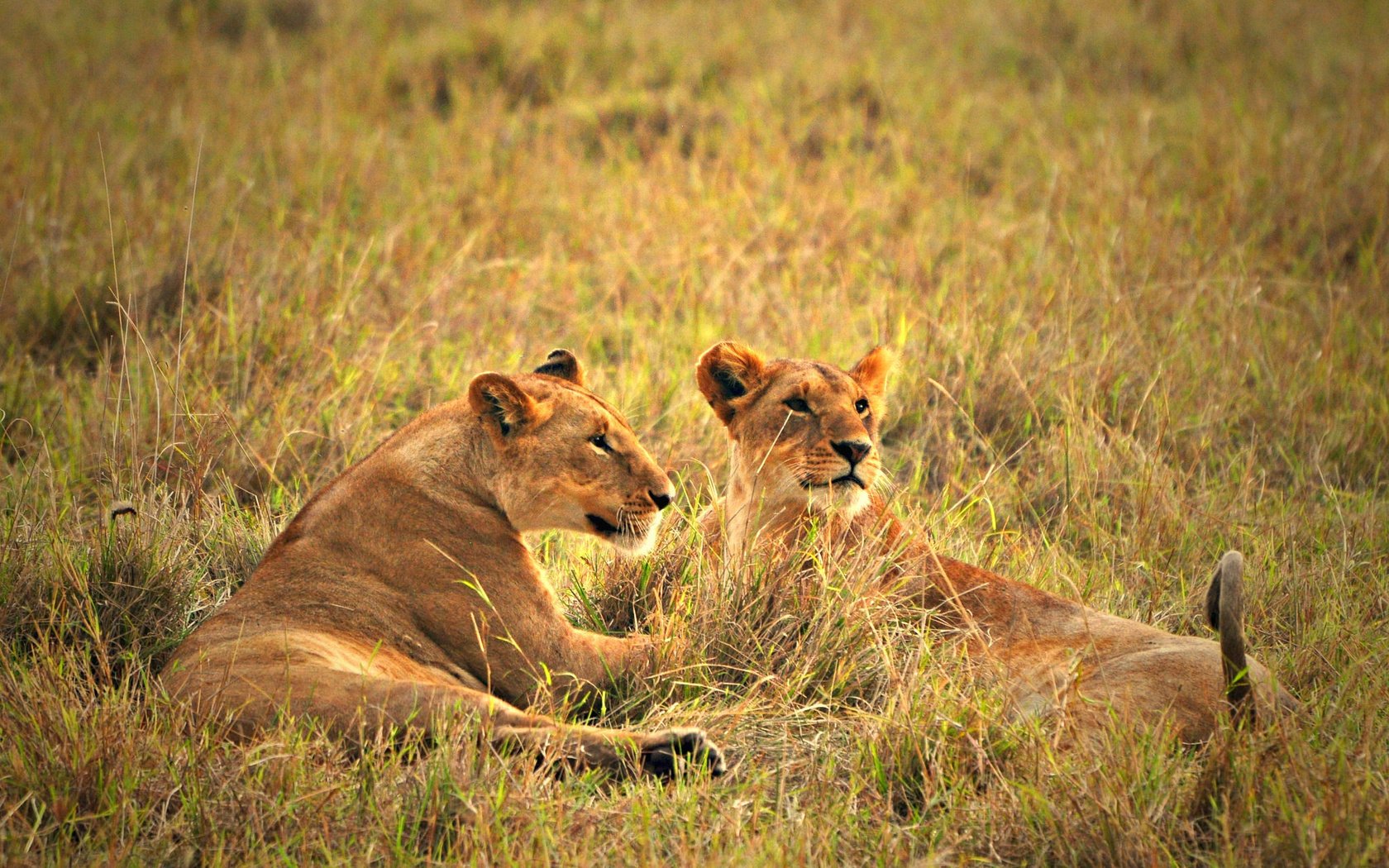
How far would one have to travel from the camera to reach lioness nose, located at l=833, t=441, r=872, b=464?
3.74 metres

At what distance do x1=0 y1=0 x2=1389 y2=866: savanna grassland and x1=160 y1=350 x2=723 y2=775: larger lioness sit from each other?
0.10 m

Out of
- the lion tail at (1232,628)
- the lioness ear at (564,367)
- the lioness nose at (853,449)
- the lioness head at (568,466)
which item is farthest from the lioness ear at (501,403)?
the lion tail at (1232,628)

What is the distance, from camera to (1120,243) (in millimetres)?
6539

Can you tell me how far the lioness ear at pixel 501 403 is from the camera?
340 centimetres

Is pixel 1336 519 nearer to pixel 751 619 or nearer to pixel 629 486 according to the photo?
pixel 751 619

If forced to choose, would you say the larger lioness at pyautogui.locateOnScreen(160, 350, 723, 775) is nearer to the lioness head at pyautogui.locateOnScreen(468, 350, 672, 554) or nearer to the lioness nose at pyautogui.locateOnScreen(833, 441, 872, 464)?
the lioness head at pyautogui.locateOnScreen(468, 350, 672, 554)

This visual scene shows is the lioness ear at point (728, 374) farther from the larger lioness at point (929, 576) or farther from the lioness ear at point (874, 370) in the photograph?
the lioness ear at point (874, 370)

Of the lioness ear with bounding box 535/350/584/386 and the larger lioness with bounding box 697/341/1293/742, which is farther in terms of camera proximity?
the lioness ear with bounding box 535/350/584/386

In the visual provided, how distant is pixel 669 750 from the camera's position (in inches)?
115

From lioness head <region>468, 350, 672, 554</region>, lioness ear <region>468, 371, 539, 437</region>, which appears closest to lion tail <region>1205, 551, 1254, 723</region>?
lioness head <region>468, 350, 672, 554</region>

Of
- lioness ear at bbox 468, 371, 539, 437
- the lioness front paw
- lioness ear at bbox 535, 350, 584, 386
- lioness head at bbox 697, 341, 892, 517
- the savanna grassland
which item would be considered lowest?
the savanna grassland

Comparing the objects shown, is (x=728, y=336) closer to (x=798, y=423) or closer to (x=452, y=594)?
(x=798, y=423)

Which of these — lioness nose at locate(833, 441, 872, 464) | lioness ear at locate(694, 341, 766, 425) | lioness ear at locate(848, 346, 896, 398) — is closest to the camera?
lioness nose at locate(833, 441, 872, 464)

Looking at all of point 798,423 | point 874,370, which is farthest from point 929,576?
point 874,370
